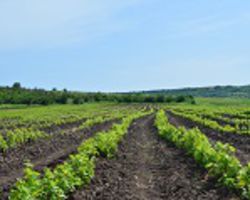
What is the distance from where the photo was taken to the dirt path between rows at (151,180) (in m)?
10.1

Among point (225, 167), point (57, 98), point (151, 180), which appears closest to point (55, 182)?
point (151, 180)

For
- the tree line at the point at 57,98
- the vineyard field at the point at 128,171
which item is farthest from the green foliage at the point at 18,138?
the tree line at the point at 57,98

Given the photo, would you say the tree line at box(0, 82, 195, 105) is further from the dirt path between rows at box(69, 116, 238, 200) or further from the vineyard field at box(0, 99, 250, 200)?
the dirt path between rows at box(69, 116, 238, 200)

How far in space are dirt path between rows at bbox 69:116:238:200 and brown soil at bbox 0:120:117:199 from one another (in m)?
2.07

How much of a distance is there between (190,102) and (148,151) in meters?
105

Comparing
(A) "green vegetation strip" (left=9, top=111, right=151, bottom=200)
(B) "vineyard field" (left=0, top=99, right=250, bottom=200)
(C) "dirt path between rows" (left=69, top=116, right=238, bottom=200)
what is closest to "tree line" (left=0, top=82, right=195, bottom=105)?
(B) "vineyard field" (left=0, top=99, right=250, bottom=200)

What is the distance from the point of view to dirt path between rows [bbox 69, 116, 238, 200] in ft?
33.1

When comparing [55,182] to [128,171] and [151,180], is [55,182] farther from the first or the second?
[128,171]

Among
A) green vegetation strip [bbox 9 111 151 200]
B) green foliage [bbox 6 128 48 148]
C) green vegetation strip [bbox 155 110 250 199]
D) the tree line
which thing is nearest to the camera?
green vegetation strip [bbox 9 111 151 200]

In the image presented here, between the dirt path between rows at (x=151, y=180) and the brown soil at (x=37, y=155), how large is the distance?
2.07 meters

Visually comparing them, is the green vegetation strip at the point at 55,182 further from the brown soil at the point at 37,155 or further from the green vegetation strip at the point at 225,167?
the green vegetation strip at the point at 225,167

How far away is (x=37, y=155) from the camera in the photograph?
18844mm

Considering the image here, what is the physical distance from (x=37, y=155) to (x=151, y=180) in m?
7.66

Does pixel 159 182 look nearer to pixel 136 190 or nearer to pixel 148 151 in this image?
pixel 136 190
